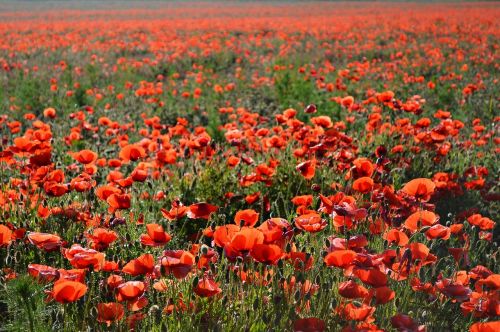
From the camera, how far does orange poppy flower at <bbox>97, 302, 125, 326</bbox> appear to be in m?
1.61

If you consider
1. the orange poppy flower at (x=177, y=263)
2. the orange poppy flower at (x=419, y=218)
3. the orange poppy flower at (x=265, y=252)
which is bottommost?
the orange poppy flower at (x=419, y=218)

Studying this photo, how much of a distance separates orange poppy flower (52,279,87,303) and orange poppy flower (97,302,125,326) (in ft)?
0.63

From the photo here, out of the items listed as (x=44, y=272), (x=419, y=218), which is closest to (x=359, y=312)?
(x=419, y=218)

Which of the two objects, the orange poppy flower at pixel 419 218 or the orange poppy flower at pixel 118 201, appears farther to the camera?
the orange poppy flower at pixel 118 201

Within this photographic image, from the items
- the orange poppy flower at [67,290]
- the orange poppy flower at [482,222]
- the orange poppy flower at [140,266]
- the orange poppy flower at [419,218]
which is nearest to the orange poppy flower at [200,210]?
the orange poppy flower at [140,266]

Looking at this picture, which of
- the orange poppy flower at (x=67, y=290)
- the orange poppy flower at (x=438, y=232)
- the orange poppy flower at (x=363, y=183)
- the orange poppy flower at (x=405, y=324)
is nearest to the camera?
the orange poppy flower at (x=67, y=290)

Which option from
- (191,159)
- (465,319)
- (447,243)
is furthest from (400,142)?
(465,319)

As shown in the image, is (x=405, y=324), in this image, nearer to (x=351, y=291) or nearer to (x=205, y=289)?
(x=351, y=291)

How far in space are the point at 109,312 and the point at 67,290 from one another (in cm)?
24

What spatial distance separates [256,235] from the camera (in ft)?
5.30

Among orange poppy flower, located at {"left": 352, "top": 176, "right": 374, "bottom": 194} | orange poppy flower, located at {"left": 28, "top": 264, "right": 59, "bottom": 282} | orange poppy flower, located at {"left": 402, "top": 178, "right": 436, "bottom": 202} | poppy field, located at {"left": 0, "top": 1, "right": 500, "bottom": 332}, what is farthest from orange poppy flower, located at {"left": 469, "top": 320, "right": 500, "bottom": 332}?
orange poppy flower, located at {"left": 28, "top": 264, "right": 59, "bottom": 282}

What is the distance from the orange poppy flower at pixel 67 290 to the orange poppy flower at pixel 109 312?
19 cm

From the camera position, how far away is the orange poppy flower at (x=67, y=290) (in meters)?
1.41

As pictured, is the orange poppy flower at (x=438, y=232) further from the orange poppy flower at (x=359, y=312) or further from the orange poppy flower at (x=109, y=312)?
the orange poppy flower at (x=109, y=312)
